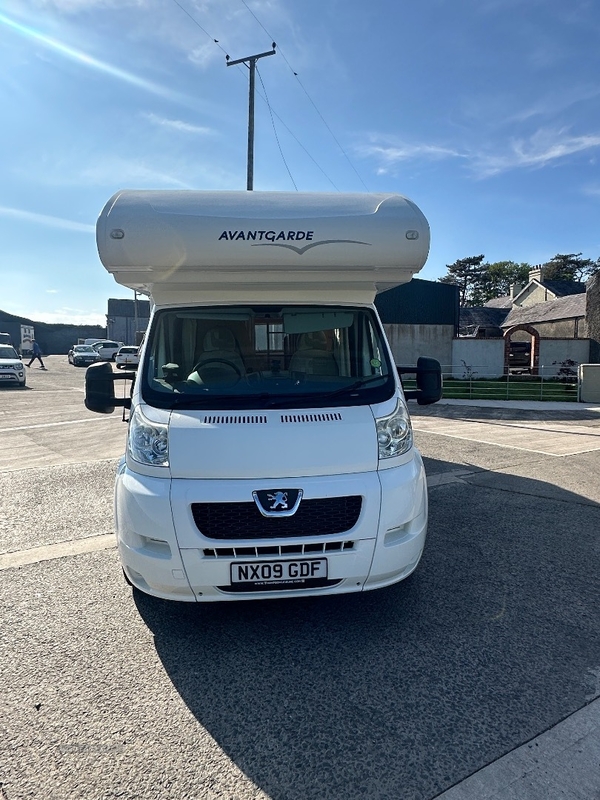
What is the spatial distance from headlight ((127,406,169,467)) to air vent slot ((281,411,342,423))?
0.72 metres

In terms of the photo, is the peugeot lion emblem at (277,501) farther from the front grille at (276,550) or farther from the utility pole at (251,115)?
the utility pole at (251,115)

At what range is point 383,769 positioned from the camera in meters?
2.15

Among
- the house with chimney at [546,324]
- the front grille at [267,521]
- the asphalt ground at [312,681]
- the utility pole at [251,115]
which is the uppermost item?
the utility pole at [251,115]

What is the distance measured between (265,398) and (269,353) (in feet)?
1.95

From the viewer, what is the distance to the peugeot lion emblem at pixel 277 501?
2848mm

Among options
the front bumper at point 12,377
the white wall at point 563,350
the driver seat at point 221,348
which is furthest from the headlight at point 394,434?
the white wall at point 563,350

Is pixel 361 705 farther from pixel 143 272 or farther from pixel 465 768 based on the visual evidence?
pixel 143 272

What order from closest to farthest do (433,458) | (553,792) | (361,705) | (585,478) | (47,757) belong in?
(553,792), (47,757), (361,705), (585,478), (433,458)

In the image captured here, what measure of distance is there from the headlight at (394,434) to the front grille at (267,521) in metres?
0.43

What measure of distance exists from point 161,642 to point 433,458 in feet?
20.3

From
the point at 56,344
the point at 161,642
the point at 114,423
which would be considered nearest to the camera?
the point at 161,642

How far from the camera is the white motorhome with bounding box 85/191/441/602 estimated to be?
287cm

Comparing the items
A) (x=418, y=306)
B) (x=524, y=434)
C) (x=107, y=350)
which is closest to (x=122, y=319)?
(x=107, y=350)

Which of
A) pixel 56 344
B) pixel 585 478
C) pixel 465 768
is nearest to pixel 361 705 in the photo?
pixel 465 768
